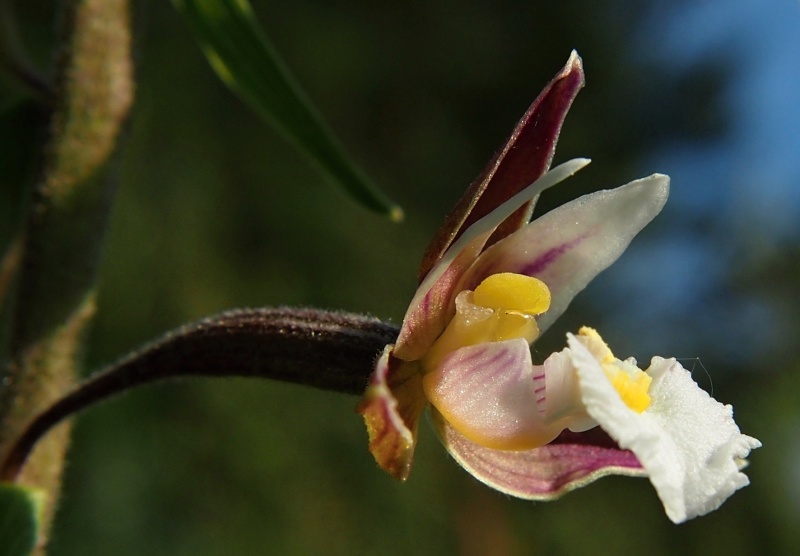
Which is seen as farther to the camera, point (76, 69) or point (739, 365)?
point (739, 365)

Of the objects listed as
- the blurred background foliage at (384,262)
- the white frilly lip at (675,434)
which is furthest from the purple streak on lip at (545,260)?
the blurred background foliage at (384,262)

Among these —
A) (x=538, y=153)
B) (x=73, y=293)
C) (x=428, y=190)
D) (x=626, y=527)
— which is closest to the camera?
(x=538, y=153)

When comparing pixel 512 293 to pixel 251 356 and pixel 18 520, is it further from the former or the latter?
pixel 18 520

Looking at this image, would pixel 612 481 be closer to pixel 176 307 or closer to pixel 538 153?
pixel 176 307

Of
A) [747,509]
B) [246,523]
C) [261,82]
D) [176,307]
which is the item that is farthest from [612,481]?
[261,82]

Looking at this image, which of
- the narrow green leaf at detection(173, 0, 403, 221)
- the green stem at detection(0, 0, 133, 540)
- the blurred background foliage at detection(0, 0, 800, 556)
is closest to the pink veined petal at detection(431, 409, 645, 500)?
the narrow green leaf at detection(173, 0, 403, 221)

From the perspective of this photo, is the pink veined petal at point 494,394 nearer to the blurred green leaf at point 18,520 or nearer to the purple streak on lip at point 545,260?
the purple streak on lip at point 545,260

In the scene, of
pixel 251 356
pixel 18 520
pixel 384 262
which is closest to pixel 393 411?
pixel 251 356
